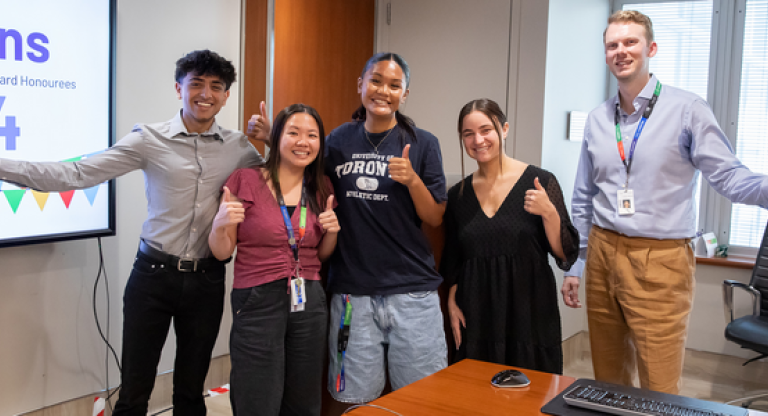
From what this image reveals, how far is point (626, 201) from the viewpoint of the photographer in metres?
2.24

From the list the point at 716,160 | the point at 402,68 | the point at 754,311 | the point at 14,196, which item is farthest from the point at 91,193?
the point at 754,311

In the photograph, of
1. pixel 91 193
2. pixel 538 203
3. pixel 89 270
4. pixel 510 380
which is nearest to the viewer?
pixel 510 380

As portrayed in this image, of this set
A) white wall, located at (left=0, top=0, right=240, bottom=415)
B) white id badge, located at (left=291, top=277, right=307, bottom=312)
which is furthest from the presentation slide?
white id badge, located at (left=291, top=277, right=307, bottom=312)

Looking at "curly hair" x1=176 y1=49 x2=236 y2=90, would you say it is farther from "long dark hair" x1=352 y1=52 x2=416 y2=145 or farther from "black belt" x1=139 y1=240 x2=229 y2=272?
"black belt" x1=139 y1=240 x2=229 y2=272

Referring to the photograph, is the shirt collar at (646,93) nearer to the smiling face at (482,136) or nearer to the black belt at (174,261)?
the smiling face at (482,136)

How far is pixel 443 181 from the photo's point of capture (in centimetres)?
216

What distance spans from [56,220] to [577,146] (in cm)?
347

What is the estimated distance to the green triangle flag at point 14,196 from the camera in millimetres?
2335

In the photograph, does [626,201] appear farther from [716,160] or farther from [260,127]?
[260,127]

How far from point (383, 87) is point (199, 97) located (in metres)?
0.69

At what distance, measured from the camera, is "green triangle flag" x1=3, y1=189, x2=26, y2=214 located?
7.66 feet

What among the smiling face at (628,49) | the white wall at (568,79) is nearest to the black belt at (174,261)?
the smiling face at (628,49)

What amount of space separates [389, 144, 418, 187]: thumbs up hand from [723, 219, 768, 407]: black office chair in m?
2.36

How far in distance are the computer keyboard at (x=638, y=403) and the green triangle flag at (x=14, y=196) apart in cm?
217
